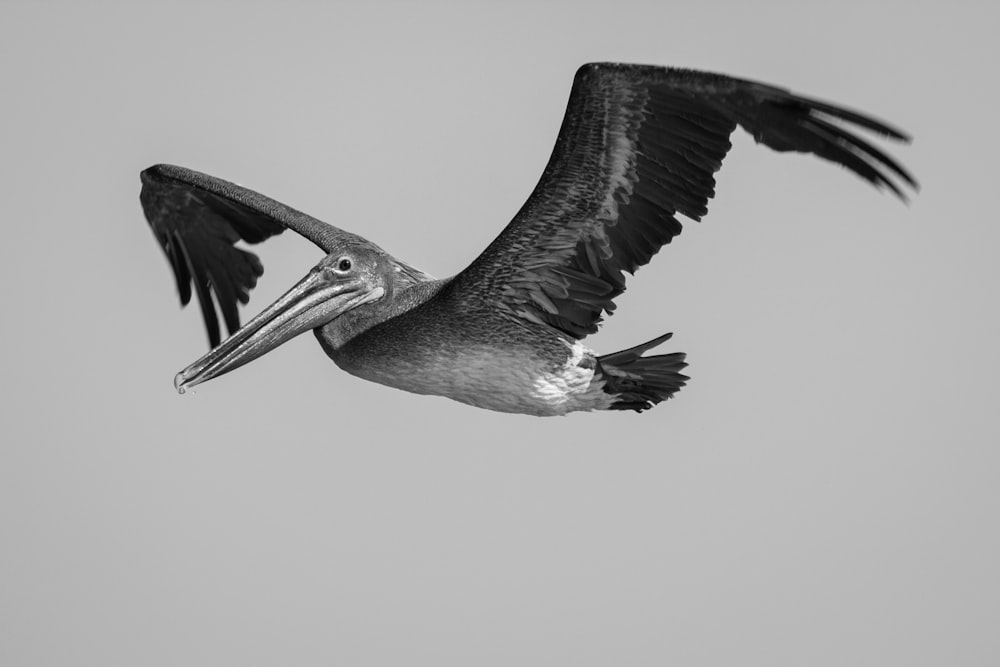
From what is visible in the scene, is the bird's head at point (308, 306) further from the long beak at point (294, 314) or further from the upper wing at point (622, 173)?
the upper wing at point (622, 173)

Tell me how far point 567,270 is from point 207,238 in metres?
4.04

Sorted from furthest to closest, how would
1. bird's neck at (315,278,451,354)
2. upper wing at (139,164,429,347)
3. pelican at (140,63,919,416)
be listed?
upper wing at (139,164,429,347) → bird's neck at (315,278,451,354) → pelican at (140,63,919,416)

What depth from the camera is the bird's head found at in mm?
8961

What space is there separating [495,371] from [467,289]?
1.82ft

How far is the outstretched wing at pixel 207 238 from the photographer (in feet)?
36.9

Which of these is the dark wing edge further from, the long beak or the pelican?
the long beak

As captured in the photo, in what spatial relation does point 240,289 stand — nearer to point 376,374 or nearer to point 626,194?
point 376,374

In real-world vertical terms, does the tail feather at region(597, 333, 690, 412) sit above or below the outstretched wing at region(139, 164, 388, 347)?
below

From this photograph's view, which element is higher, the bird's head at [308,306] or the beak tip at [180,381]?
the bird's head at [308,306]

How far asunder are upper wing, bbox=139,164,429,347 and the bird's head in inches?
88.6

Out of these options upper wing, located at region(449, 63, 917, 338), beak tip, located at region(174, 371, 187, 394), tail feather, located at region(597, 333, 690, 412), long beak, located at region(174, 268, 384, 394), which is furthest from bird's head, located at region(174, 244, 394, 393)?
tail feather, located at region(597, 333, 690, 412)

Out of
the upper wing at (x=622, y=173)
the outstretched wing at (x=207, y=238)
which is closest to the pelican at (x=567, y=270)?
the upper wing at (x=622, y=173)

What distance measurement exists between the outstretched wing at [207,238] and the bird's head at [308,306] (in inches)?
85.5

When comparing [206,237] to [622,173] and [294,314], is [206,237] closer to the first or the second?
[294,314]
